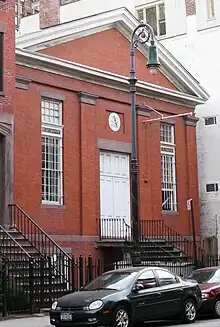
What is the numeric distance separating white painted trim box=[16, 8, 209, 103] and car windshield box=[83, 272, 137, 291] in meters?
11.2

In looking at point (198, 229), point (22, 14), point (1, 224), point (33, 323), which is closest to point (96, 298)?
point (33, 323)

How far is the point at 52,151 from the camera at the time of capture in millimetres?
26094

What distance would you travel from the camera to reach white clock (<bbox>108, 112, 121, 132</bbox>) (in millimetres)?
28484

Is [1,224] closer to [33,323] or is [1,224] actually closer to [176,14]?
[33,323]

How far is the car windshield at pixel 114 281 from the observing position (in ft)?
53.1

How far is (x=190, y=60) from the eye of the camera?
3550 centimetres

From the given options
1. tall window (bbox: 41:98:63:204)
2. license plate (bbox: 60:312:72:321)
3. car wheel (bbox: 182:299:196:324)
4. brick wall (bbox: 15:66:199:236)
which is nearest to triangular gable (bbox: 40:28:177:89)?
brick wall (bbox: 15:66:199:236)

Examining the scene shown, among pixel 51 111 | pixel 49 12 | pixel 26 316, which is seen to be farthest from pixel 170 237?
pixel 49 12

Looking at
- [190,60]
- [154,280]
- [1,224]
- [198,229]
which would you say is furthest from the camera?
[190,60]

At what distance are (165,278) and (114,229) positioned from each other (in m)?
10.8

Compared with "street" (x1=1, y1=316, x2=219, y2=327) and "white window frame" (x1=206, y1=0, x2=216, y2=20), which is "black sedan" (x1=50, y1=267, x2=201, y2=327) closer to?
"street" (x1=1, y1=316, x2=219, y2=327)

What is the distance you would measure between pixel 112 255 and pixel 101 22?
9714 millimetres

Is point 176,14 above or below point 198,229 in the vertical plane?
above

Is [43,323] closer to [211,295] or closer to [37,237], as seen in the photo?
[211,295]
